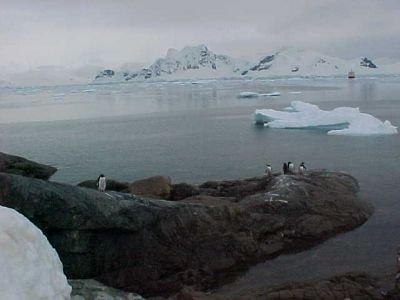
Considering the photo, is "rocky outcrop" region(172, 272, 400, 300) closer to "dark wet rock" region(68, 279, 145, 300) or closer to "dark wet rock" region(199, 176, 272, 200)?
"dark wet rock" region(68, 279, 145, 300)

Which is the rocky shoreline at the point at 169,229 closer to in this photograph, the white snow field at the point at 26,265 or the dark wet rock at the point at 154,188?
the dark wet rock at the point at 154,188

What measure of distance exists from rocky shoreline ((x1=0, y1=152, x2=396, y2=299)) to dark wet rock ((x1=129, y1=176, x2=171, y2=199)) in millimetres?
1790

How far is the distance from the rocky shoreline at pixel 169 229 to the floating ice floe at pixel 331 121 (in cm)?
1395

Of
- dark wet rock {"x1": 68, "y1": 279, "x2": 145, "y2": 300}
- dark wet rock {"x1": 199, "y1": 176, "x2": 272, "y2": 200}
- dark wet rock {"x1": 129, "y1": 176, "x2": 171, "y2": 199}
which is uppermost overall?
dark wet rock {"x1": 129, "y1": 176, "x2": 171, "y2": 199}

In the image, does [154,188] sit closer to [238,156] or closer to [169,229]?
[169,229]

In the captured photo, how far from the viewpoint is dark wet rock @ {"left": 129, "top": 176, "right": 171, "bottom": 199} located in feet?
48.5

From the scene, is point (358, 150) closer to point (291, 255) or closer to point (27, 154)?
point (291, 255)

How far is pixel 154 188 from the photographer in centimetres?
1494

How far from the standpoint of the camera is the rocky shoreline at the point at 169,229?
10258mm

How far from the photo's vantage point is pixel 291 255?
11906 mm

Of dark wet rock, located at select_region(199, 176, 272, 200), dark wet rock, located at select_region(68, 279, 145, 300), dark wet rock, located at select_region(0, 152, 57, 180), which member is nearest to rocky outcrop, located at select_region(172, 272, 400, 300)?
dark wet rock, located at select_region(68, 279, 145, 300)

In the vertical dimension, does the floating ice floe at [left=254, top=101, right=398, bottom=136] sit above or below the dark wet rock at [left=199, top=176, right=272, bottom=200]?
above

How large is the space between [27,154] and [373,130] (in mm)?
17811

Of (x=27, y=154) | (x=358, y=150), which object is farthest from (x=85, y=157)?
(x=358, y=150)
